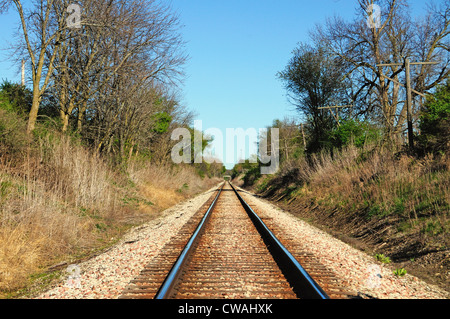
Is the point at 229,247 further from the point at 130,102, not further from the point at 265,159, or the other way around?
the point at 265,159

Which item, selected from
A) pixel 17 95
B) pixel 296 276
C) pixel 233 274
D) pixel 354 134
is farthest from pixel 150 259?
pixel 354 134

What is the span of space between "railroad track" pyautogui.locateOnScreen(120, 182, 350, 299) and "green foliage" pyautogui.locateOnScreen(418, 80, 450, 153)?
6805mm

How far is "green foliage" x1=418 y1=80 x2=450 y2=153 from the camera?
10.8 meters

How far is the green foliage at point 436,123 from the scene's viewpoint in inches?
423

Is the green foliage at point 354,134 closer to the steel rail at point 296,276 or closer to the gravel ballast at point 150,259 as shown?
the gravel ballast at point 150,259

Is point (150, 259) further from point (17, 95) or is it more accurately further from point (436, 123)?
point (17, 95)

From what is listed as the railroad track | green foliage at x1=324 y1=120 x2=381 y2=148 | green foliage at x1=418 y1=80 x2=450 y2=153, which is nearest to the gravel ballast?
the railroad track

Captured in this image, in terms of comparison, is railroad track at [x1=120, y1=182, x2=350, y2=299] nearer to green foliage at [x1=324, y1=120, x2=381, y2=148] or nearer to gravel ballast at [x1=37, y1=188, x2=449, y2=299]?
gravel ballast at [x1=37, y1=188, x2=449, y2=299]

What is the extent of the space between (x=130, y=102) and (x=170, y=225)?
950 centimetres

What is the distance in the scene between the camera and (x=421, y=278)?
211 inches

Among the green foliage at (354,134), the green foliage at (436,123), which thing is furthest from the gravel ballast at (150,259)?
the green foliage at (354,134)

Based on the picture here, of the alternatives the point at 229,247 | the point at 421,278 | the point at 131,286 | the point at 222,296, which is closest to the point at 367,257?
the point at 421,278

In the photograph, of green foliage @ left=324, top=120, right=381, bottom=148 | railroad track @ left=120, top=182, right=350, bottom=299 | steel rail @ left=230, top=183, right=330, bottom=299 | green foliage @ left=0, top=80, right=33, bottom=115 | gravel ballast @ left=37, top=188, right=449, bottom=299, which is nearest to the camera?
steel rail @ left=230, top=183, right=330, bottom=299

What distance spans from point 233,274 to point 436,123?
10.2 metres
